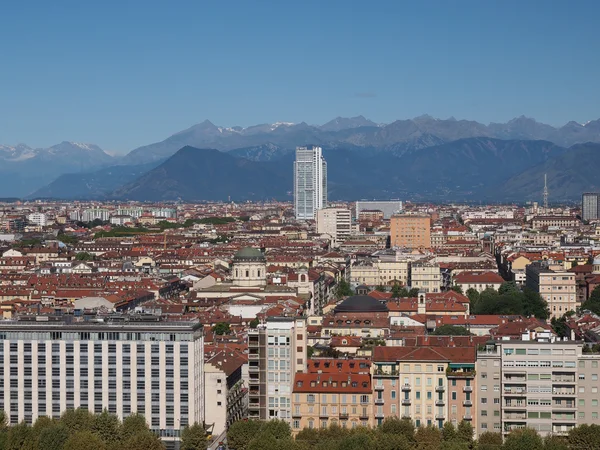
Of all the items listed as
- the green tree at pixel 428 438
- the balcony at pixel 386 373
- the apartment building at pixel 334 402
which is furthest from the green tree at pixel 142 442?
the green tree at pixel 428 438

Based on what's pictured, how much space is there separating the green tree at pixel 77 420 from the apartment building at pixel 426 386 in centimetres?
1007

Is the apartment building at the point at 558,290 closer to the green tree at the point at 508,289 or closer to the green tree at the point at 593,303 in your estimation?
the green tree at the point at 593,303

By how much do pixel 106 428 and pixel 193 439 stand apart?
9.77 feet

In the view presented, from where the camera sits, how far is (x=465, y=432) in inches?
1676

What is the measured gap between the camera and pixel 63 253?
131000mm

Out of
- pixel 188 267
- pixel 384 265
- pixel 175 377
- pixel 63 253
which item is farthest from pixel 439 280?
pixel 175 377

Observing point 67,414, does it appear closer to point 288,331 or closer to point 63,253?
point 288,331

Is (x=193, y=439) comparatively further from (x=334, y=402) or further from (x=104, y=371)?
(x=334, y=402)

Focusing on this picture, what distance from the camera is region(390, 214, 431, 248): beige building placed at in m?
150

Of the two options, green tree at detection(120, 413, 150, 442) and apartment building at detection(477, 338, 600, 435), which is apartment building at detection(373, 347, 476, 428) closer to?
apartment building at detection(477, 338, 600, 435)

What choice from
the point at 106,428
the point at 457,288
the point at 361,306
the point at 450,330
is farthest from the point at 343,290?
the point at 106,428

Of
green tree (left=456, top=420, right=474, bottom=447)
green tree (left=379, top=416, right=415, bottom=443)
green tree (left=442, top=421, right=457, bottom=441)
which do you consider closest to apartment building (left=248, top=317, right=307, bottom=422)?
green tree (left=379, top=416, right=415, bottom=443)

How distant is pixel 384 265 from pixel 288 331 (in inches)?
2495

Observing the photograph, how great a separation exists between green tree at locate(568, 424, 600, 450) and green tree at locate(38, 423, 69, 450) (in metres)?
16.6
